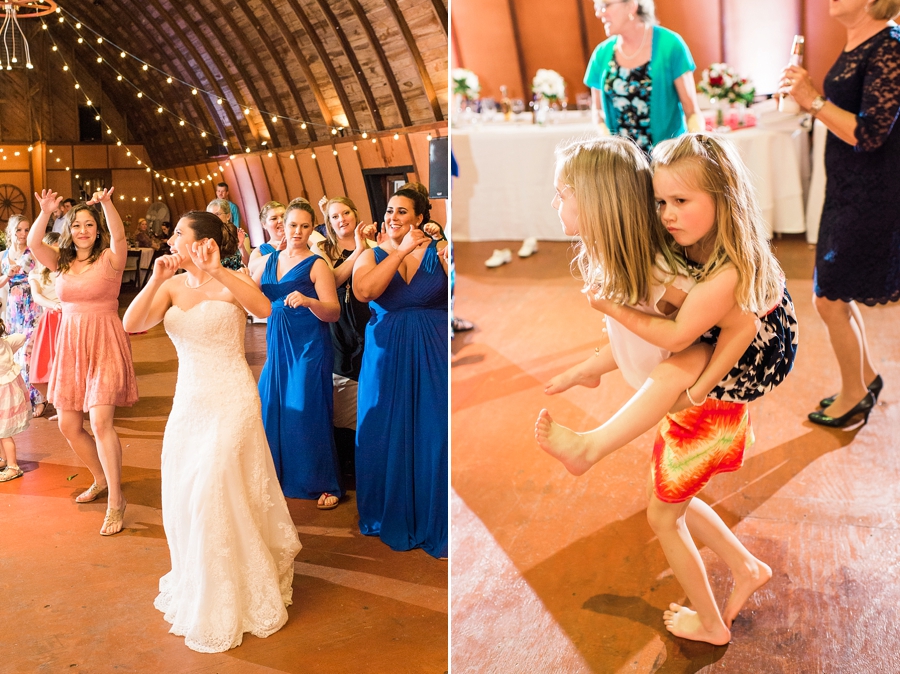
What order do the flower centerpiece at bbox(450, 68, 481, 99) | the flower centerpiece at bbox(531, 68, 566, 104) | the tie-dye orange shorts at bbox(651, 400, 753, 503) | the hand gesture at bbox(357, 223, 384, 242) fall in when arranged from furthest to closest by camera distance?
the flower centerpiece at bbox(450, 68, 481, 99), the flower centerpiece at bbox(531, 68, 566, 104), the hand gesture at bbox(357, 223, 384, 242), the tie-dye orange shorts at bbox(651, 400, 753, 503)

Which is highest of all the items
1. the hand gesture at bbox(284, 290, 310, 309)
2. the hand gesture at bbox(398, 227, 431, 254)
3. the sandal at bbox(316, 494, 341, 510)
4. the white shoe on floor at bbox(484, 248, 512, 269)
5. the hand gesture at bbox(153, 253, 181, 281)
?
the hand gesture at bbox(153, 253, 181, 281)

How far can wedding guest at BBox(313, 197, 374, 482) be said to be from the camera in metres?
2.33

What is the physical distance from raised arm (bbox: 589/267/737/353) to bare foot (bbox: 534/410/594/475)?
9.4 inches

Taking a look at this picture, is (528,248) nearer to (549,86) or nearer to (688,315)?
(549,86)

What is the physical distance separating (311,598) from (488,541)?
568 mm

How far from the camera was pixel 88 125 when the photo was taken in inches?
67.3

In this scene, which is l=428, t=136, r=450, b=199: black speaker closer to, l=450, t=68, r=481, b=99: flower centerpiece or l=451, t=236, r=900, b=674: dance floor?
l=451, t=236, r=900, b=674: dance floor

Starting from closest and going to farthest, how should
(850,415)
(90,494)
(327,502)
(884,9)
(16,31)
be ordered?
(16,31)
(90,494)
(884,9)
(327,502)
(850,415)

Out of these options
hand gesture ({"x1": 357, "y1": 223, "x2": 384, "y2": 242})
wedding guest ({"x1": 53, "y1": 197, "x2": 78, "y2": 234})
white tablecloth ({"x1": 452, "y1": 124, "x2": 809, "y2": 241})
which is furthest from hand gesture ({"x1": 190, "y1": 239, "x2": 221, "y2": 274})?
white tablecloth ({"x1": 452, "y1": 124, "x2": 809, "y2": 241})

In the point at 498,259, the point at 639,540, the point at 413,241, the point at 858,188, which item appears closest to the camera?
the point at 413,241

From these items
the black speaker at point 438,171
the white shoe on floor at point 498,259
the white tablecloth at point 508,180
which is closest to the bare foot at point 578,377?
the black speaker at point 438,171

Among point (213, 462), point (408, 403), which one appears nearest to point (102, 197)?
point (213, 462)

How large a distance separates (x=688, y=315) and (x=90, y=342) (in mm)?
1273

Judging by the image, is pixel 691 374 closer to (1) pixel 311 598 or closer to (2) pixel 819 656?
(2) pixel 819 656
